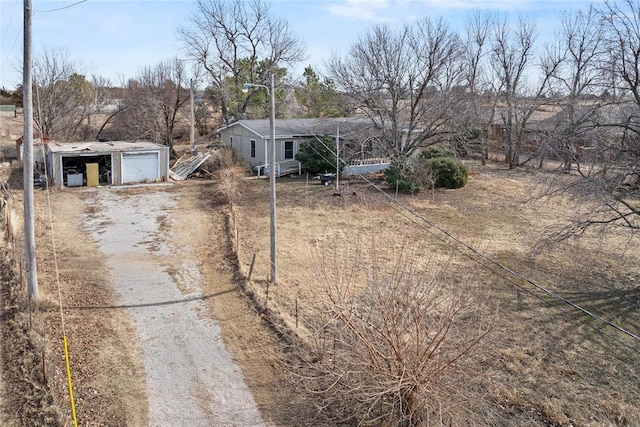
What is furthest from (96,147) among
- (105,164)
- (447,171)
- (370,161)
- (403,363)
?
(403,363)

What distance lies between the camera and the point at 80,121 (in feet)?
112

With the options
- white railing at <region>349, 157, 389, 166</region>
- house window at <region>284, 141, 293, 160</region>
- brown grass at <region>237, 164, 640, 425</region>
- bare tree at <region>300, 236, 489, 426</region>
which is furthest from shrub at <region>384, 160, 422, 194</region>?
bare tree at <region>300, 236, 489, 426</region>

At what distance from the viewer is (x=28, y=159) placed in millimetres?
9977

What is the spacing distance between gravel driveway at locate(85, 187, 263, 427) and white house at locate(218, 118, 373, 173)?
10.9 m

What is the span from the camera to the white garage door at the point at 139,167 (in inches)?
931

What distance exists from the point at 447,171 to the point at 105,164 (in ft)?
53.2

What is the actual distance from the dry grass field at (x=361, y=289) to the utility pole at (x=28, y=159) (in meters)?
0.74

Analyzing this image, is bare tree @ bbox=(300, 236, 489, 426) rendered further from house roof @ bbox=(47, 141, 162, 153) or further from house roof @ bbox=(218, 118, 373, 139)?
house roof @ bbox=(218, 118, 373, 139)

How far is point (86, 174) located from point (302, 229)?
12.0 metres

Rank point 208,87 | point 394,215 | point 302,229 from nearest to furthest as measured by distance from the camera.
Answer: point 302,229
point 394,215
point 208,87

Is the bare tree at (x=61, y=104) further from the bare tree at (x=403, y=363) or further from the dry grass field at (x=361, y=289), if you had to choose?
the bare tree at (x=403, y=363)

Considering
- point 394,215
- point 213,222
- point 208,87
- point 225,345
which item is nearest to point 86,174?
point 213,222

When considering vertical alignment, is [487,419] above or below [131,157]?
below

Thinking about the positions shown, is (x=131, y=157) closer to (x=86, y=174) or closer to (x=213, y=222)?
(x=86, y=174)
